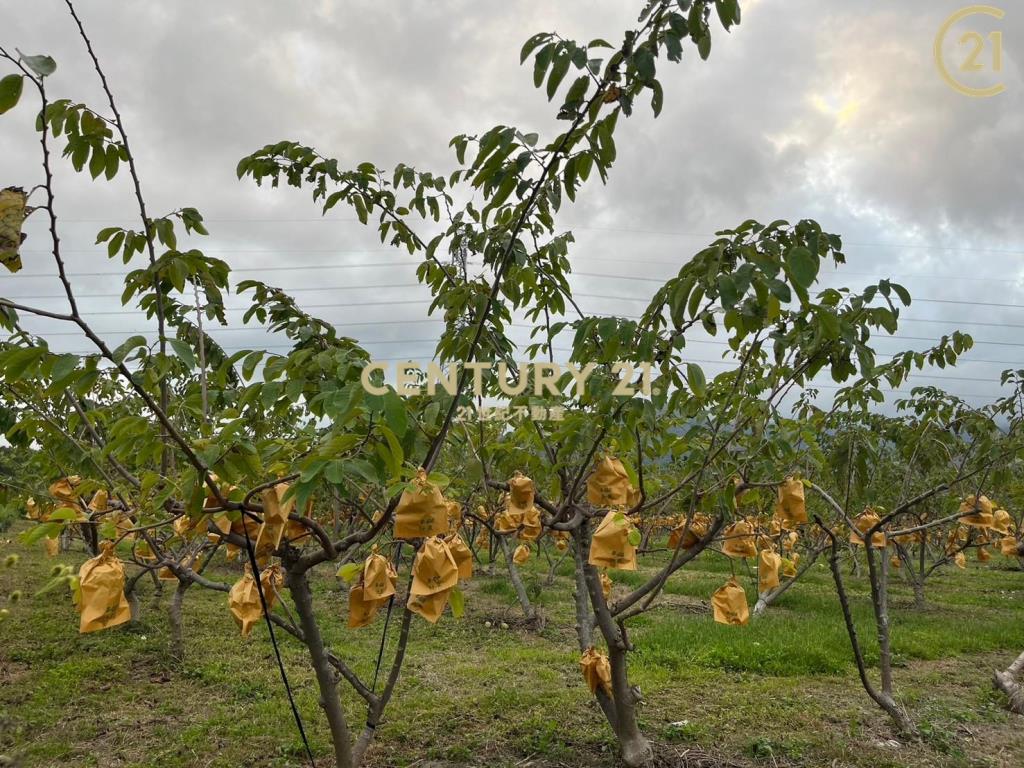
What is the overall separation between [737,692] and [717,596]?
6.46ft

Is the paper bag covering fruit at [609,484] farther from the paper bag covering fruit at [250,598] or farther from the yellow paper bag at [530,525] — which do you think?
the paper bag covering fruit at [250,598]

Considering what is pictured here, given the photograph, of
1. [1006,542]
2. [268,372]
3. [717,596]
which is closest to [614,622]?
[717,596]

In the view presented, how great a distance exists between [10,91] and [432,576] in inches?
63.2

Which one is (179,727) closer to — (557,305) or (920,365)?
(557,305)

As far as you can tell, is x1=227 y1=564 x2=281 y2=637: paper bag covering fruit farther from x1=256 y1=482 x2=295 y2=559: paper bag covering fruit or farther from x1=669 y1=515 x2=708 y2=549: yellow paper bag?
x1=669 y1=515 x2=708 y2=549: yellow paper bag

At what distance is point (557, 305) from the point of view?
292cm

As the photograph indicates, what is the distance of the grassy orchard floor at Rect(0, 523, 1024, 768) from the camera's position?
3537 millimetres

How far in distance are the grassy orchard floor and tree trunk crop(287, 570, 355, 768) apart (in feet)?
3.28

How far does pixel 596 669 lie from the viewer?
10.3ft

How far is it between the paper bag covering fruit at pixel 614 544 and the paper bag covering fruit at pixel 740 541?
92 cm

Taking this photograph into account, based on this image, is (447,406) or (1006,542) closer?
(447,406)

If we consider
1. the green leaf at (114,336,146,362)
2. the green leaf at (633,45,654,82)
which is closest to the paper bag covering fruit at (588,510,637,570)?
the green leaf at (633,45,654,82)

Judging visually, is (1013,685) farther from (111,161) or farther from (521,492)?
(111,161)

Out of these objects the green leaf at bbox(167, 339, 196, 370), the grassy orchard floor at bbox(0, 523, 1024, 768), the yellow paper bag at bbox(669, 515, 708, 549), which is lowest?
the grassy orchard floor at bbox(0, 523, 1024, 768)
